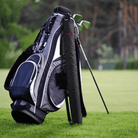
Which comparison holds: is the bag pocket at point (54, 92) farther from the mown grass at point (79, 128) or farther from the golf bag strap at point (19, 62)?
the golf bag strap at point (19, 62)

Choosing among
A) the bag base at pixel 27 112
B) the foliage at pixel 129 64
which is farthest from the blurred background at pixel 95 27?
the bag base at pixel 27 112

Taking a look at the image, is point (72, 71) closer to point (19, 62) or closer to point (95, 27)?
point (19, 62)

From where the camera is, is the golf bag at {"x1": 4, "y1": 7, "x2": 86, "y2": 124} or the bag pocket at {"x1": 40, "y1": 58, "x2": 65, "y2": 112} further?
the bag pocket at {"x1": 40, "y1": 58, "x2": 65, "y2": 112}

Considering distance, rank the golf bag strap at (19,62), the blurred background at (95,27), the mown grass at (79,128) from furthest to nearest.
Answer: the blurred background at (95,27), the golf bag strap at (19,62), the mown grass at (79,128)

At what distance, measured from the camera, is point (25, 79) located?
9.64ft

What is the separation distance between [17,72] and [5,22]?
34379 millimetres

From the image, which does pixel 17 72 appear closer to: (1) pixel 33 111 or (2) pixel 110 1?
(1) pixel 33 111

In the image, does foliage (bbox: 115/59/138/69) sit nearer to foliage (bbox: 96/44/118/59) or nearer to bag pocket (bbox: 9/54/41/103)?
foliage (bbox: 96/44/118/59)

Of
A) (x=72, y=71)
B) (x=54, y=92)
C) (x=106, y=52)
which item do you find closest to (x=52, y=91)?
(x=54, y=92)

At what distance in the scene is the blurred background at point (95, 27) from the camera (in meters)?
29.0

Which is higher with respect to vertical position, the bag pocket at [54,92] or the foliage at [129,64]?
the bag pocket at [54,92]

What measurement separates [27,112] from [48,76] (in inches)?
19.2

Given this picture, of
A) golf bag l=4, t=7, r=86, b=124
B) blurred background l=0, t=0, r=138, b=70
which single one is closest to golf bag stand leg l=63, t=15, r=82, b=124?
golf bag l=4, t=7, r=86, b=124

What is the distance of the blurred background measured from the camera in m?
29.0
